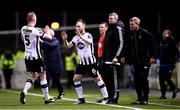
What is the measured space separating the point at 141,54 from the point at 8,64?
1113cm

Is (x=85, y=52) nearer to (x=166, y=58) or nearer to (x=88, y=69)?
(x=88, y=69)

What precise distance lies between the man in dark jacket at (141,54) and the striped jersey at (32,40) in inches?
89.2

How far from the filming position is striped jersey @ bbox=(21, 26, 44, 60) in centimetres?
1556

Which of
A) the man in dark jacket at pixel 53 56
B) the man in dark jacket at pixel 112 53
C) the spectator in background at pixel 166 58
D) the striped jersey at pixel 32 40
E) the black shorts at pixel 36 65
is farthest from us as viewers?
the spectator in background at pixel 166 58

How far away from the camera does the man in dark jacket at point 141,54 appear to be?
16.1m

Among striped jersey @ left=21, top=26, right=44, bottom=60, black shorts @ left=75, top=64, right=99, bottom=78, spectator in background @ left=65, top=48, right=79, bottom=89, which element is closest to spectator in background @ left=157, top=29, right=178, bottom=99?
black shorts @ left=75, top=64, right=99, bottom=78

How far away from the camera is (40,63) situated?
15797 millimetres

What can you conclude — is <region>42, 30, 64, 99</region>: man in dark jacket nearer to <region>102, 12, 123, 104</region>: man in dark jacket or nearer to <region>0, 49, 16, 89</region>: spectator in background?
<region>102, 12, 123, 104</region>: man in dark jacket

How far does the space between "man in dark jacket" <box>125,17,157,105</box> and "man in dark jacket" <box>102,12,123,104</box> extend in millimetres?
393

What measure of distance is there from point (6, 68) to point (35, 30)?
10998 millimetres

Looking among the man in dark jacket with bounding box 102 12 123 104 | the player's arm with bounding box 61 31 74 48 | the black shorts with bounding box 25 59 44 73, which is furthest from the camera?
the man in dark jacket with bounding box 102 12 123 104

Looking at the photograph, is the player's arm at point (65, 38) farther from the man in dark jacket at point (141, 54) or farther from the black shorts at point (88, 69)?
the man in dark jacket at point (141, 54)

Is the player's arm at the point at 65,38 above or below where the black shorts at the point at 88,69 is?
above

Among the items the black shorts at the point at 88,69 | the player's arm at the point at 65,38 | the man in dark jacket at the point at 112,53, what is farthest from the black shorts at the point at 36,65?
the man in dark jacket at the point at 112,53
